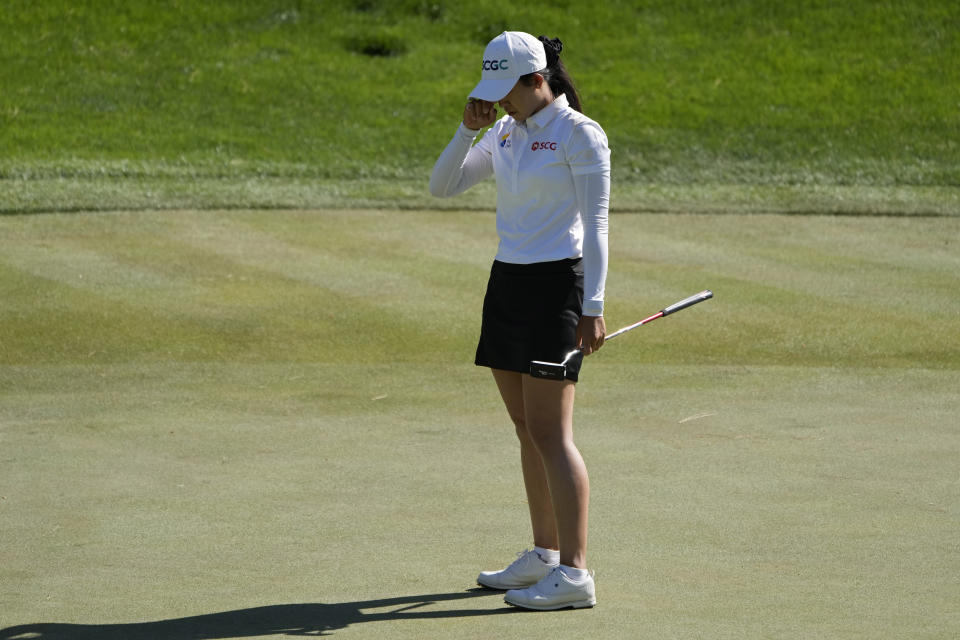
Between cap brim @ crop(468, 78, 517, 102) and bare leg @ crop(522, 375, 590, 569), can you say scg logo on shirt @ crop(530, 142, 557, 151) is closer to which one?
cap brim @ crop(468, 78, 517, 102)

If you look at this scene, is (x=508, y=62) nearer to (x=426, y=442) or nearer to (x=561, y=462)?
(x=561, y=462)

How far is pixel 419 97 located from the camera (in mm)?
21469

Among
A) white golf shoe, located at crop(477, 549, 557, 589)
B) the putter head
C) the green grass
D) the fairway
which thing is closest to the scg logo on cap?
the putter head

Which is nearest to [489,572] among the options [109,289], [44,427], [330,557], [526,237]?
[330,557]

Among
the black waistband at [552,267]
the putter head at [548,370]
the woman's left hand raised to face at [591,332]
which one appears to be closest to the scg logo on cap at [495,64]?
the black waistband at [552,267]

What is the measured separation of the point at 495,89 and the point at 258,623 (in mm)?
1896

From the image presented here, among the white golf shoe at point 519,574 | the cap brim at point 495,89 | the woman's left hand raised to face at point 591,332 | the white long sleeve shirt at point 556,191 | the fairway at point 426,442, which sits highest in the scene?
the cap brim at point 495,89

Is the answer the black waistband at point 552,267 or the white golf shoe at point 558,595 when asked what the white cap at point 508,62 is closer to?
the black waistband at point 552,267

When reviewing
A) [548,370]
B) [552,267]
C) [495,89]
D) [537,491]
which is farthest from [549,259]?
[537,491]

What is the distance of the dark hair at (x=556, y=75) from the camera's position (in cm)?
468

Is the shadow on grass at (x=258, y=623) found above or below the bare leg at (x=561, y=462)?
below

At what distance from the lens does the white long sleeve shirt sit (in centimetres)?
452

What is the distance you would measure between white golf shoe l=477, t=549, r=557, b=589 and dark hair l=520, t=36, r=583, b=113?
1.56m

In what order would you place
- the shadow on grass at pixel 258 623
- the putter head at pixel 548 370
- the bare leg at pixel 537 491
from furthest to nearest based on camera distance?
the bare leg at pixel 537 491, the putter head at pixel 548 370, the shadow on grass at pixel 258 623
